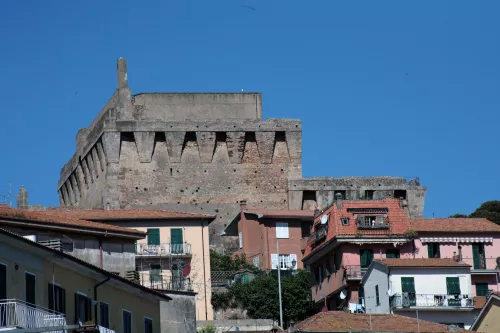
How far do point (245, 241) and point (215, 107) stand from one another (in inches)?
781

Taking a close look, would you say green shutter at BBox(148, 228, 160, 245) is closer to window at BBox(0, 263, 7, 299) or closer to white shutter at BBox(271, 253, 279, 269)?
white shutter at BBox(271, 253, 279, 269)

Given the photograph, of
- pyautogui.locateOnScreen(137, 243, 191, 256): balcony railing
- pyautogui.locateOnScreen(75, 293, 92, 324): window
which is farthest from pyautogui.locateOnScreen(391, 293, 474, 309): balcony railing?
pyautogui.locateOnScreen(75, 293, 92, 324): window

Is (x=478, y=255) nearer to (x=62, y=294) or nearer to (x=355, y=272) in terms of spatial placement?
(x=355, y=272)

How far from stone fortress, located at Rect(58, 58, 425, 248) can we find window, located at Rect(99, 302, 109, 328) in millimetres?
58465

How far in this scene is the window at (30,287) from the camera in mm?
24797

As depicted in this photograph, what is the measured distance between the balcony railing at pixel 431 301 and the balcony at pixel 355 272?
3.85 meters

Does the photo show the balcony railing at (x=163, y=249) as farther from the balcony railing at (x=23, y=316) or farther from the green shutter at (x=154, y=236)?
the balcony railing at (x=23, y=316)

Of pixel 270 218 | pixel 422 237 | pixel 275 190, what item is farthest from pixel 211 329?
pixel 275 190

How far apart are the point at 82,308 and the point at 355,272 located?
96.0 ft

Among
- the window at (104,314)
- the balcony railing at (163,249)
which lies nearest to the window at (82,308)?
A: the window at (104,314)

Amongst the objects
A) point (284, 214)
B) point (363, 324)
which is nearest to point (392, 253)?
point (363, 324)

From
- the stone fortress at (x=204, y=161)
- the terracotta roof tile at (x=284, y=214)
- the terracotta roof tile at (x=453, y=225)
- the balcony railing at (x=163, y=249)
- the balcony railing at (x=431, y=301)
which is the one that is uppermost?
the stone fortress at (x=204, y=161)

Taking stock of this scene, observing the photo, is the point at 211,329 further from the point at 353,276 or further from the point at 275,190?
the point at 275,190

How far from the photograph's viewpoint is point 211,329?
4909cm
